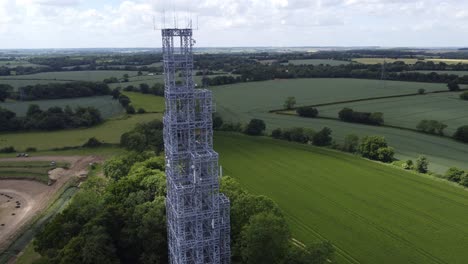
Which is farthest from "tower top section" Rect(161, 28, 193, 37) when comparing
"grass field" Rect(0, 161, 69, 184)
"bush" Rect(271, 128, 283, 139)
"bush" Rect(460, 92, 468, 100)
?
"bush" Rect(460, 92, 468, 100)

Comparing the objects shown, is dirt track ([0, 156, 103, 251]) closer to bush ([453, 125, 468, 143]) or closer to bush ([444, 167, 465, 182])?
bush ([444, 167, 465, 182])

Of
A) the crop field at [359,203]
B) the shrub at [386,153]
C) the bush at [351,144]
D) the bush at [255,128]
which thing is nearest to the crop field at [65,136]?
the bush at [255,128]

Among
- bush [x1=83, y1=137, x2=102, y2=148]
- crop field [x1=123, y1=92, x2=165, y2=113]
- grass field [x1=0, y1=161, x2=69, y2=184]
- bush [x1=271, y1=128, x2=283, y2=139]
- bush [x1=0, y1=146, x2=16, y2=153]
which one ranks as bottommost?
grass field [x1=0, y1=161, x2=69, y2=184]

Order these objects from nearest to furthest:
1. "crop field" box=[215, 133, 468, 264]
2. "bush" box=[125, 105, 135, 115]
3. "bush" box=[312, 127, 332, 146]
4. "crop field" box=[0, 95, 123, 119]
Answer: "crop field" box=[215, 133, 468, 264], "bush" box=[312, 127, 332, 146], "bush" box=[125, 105, 135, 115], "crop field" box=[0, 95, 123, 119]

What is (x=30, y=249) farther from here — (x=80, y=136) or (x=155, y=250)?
(x=80, y=136)

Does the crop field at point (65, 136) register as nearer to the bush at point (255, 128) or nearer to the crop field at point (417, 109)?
the bush at point (255, 128)

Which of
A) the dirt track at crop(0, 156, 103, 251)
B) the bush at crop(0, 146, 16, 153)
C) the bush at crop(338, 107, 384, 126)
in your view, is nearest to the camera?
the dirt track at crop(0, 156, 103, 251)

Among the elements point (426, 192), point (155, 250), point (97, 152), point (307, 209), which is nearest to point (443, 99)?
point (426, 192)
